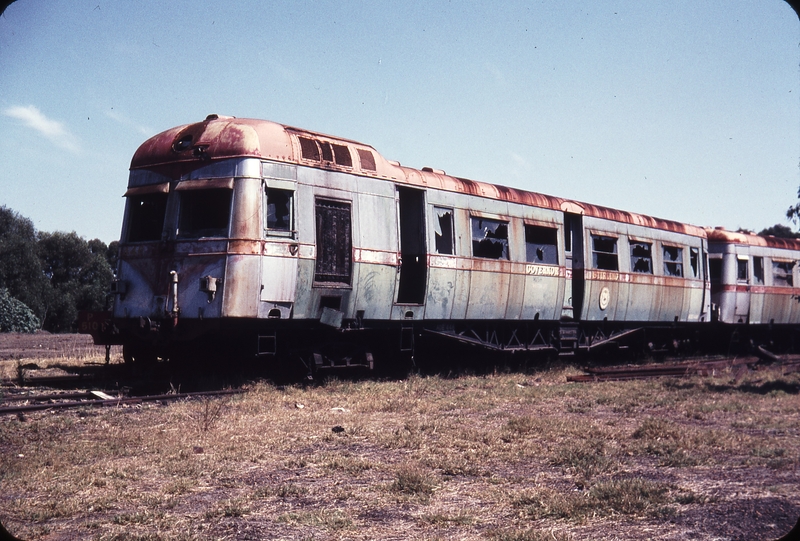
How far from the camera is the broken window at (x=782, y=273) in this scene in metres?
22.3

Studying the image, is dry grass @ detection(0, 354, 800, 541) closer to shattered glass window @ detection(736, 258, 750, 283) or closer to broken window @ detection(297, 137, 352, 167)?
broken window @ detection(297, 137, 352, 167)

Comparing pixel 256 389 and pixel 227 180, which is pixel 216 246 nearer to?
pixel 227 180

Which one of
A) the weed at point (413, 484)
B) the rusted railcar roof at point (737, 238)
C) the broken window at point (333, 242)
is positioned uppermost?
the rusted railcar roof at point (737, 238)

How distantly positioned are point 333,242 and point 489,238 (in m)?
4.21

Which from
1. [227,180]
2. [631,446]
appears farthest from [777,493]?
[227,180]

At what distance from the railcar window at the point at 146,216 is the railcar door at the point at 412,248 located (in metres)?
4.20

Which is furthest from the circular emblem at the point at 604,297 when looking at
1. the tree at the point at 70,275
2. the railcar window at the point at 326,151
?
the tree at the point at 70,275

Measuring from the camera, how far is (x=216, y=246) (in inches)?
409

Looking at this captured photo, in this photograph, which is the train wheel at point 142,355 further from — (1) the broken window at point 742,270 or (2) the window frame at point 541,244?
(1) the broken window at point 742,270

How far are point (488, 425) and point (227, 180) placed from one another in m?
5.32

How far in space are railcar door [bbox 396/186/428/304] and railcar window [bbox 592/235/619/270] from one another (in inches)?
218

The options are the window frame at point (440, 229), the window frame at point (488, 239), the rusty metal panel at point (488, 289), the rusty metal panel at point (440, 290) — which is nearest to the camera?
the rusty metal panel at point (440, 290)

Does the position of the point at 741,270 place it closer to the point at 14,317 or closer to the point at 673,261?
the point at 673,261

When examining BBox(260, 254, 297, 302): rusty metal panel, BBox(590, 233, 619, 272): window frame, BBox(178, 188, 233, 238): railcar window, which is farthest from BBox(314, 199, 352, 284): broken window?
BBox(590, 233, 619, 272): window frame
